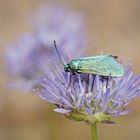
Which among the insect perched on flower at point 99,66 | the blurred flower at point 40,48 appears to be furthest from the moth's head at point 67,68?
the blurred flower at point 40,48

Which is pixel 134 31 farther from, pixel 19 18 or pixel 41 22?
pixel 41 22

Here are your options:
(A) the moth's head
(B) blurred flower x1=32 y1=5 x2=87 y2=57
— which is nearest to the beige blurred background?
(B) blurred flower x1=32 y1=5 x2=87 y2=57

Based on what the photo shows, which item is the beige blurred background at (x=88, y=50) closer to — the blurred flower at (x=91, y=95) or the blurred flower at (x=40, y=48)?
the blurred flower at (x=40, y=48)

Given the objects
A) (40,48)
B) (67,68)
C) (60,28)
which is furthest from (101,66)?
(60,28)

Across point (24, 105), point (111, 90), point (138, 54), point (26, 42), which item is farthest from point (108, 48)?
point (111, 90)

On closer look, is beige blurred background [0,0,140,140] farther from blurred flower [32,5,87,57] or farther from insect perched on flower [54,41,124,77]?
insect perched on flower [54,41,124,77]

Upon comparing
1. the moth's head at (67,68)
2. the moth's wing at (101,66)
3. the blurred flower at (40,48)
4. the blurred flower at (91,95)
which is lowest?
the blurred flower at (91,95)
